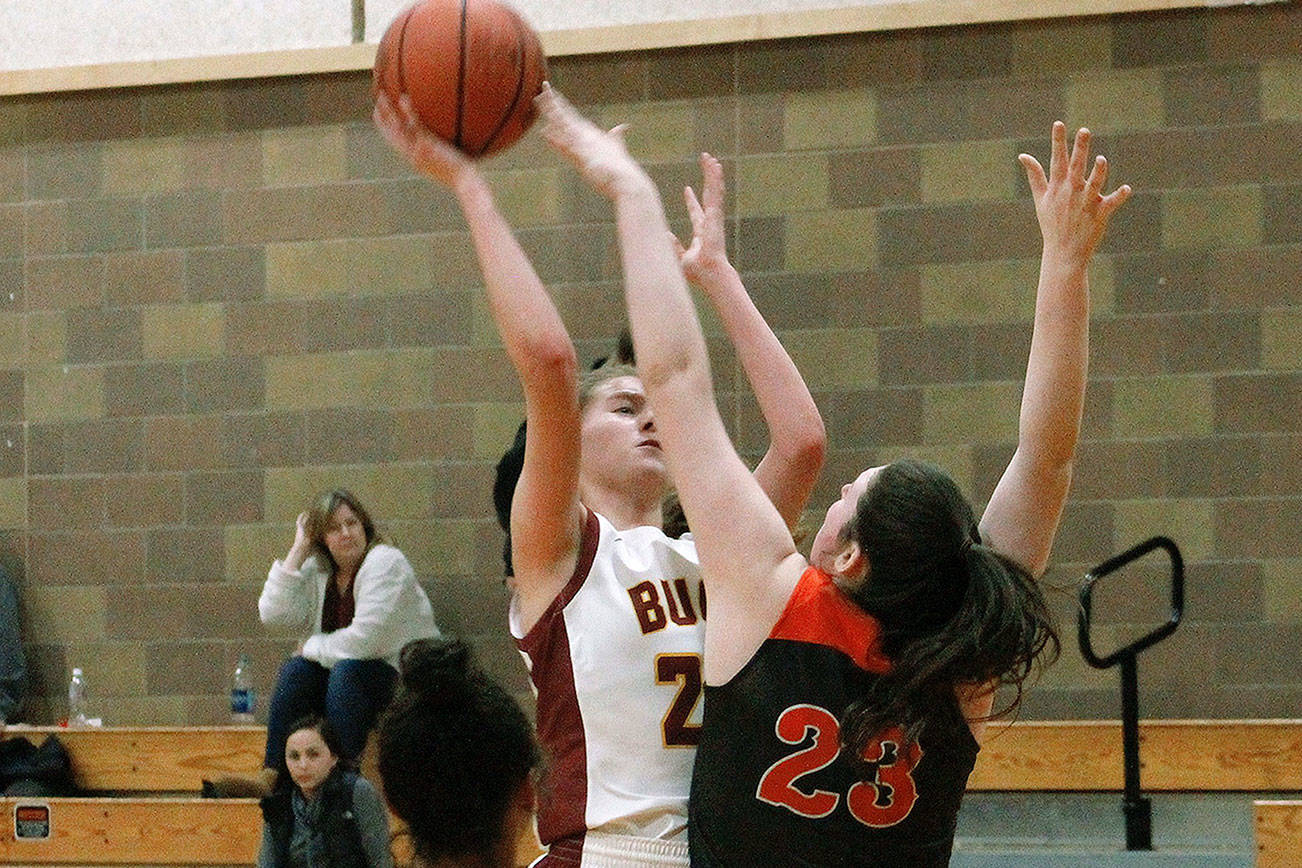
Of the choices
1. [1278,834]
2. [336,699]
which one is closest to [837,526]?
[1278,834]

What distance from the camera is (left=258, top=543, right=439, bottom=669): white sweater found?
611cm

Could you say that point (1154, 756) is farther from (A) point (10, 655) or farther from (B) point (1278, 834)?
(A) point (10, 655)

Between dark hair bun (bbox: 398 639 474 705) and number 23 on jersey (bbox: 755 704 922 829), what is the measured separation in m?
0.45

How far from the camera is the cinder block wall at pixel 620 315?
6.19 metres

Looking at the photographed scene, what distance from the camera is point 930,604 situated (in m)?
2.03

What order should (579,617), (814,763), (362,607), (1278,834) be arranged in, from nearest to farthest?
1. (814,763)
2. (579,617)
3. (1278,834)
4. (362,607)

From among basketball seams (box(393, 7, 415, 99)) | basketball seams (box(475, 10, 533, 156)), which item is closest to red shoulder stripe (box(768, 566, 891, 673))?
basketball seams (box(475, 10, 533, 156))

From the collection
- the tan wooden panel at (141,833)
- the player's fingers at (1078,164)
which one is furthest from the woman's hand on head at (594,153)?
the tan wooden panel at (141,833)

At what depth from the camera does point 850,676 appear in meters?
1.98

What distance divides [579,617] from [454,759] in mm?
718

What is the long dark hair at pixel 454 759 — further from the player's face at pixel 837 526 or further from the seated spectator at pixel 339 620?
the seated spectator at pixel 339 620

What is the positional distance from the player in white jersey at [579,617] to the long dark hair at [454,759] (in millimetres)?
542

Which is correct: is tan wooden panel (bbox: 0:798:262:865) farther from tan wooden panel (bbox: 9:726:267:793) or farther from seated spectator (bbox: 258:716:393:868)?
seated spectator (bbox: 258:716:393:868)

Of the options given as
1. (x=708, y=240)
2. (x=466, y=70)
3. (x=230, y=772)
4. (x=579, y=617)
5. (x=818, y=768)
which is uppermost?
(x=466, y=70)
